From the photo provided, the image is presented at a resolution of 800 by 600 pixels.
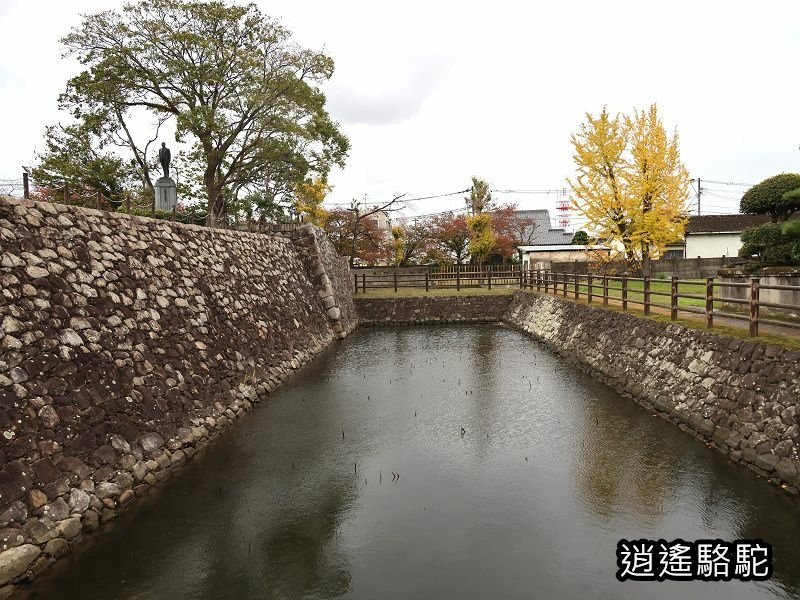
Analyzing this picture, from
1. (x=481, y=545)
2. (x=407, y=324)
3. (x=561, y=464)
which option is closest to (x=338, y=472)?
(x=481, y=545)

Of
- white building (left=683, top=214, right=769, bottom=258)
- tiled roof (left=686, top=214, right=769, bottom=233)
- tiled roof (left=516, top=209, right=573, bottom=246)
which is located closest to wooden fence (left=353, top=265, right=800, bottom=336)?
white building (left=683, top=214, right=769, bottom=258)

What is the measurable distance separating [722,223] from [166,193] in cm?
3739

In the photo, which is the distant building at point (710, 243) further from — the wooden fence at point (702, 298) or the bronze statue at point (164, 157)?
the bronze statue at point (164, 157)

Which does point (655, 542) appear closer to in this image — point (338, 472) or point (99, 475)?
point (338, 472)

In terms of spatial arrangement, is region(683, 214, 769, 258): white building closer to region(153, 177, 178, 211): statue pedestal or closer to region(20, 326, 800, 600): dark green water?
region(20, 326, 800, 600): dark green water

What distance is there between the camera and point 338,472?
22.8ft

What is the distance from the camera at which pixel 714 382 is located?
305 inches

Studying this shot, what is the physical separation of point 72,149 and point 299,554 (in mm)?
20272

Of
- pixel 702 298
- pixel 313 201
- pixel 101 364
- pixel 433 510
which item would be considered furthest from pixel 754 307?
pixel 313 201

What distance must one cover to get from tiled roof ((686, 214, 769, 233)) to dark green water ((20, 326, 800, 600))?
102 feet

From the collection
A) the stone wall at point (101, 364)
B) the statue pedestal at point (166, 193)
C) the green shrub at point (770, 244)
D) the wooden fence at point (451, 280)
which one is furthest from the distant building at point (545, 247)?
the stone wall at point (101, 364)

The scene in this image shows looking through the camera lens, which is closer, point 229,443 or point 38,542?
point 38,542

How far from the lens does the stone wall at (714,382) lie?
619cm

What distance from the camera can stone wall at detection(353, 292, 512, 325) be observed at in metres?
24.6
